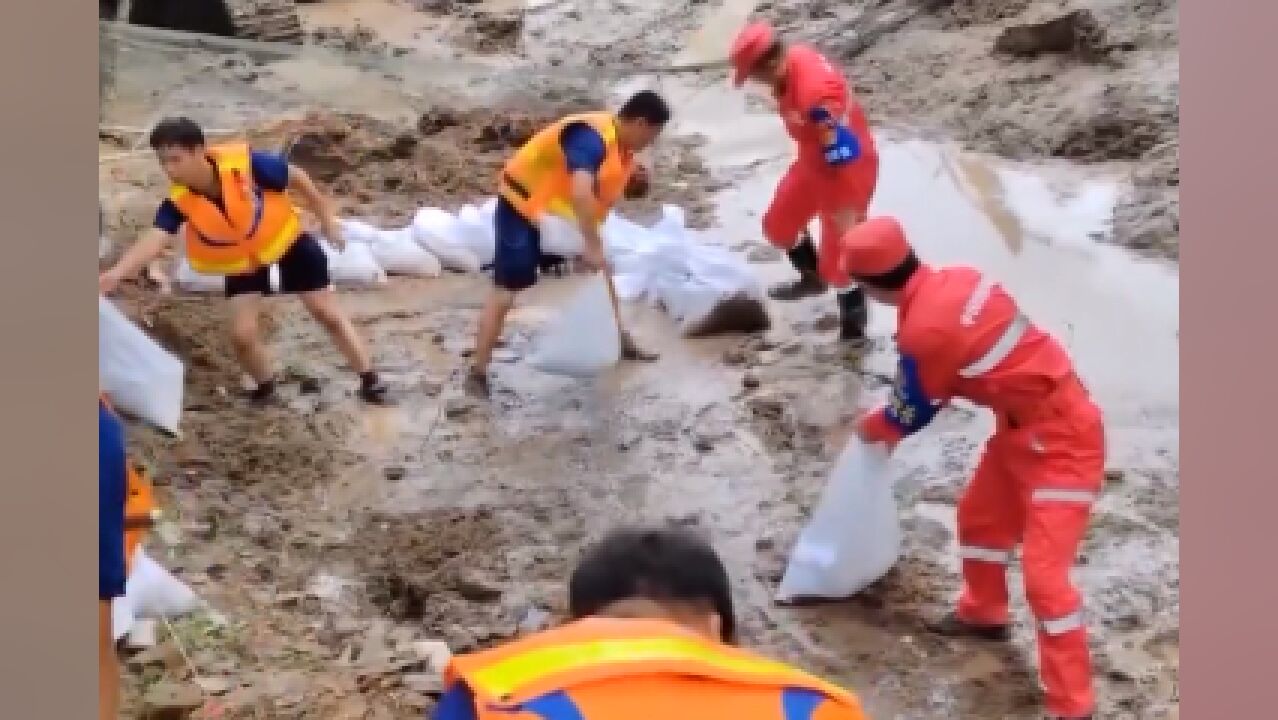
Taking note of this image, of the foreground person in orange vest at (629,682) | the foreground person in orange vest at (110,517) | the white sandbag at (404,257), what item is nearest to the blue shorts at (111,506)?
the foreground person in orange vest at (110,517)

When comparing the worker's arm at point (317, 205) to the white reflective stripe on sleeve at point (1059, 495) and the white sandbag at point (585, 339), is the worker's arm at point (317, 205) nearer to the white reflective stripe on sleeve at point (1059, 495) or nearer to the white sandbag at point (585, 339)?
the white sandbag at point (585, 339)

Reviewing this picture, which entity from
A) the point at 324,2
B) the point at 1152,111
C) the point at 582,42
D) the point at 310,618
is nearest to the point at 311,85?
the point at 324,2

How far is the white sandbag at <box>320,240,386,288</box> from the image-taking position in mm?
2342

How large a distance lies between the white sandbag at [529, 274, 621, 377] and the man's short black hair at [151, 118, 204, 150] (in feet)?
1.89

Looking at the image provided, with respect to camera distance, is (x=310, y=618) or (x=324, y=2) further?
(x=324, y=2)

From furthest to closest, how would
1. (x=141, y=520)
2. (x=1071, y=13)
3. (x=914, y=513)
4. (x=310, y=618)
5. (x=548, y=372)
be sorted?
1. (x=1071, y=13)
2. (x=548, y=372)
3. (x=914, y=513)
4. (x=310, y=618)
5. (x=141, y=520)

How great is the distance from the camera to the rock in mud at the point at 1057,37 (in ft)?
8.70

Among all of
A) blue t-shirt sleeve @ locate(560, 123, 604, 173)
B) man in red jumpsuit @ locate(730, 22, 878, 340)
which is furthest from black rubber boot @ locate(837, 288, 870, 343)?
blue t-shirt sleeve @ locate(560, 123, 604, 173)

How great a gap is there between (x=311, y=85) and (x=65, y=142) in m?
1.86

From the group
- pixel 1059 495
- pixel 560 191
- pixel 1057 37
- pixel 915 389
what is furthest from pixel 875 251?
pixel 1057 37

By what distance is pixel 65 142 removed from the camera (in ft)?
3.20

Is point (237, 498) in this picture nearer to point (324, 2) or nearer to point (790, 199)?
point (790, 199)

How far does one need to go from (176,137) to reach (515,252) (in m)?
0.54

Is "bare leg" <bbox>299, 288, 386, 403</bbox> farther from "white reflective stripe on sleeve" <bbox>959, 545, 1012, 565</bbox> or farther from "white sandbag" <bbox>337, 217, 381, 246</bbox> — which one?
"white reflective stripe on sleeve" <bbox>959, 545, 1012, 565</bbox>
